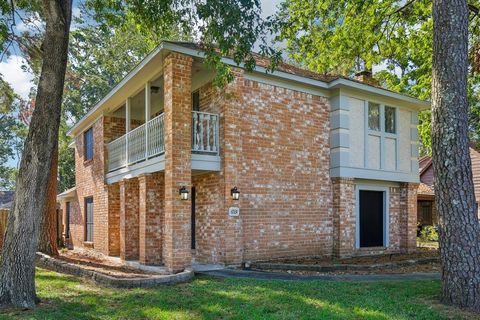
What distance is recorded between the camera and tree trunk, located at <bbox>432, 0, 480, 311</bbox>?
6258mm

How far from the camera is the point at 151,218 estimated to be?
10.9m

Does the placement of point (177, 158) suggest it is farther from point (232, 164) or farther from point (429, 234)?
point (429, 234)

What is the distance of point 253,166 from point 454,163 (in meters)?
5.05

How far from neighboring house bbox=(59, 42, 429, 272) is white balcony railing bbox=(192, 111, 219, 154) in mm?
26

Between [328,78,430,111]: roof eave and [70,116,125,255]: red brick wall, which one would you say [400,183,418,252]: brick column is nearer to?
[328,78,430,111]: roof eave

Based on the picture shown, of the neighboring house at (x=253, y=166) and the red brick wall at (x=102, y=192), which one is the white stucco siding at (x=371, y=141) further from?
the red brick wall at (x=102, y=192)

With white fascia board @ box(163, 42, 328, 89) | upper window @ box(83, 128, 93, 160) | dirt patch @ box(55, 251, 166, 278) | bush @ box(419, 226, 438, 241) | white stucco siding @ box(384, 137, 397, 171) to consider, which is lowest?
bush @ box(419, 226, 438, 241)

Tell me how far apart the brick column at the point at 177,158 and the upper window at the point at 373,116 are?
596cm

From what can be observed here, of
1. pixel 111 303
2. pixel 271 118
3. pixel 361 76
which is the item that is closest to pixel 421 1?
pixel 361 76

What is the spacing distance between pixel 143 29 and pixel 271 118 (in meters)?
3.99

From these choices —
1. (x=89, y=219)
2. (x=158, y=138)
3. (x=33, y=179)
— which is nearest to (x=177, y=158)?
(x=158, y=138)

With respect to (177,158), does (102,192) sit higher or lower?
lower

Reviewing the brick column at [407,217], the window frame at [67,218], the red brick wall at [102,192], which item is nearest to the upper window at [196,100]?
the red brick wall at [102,192]

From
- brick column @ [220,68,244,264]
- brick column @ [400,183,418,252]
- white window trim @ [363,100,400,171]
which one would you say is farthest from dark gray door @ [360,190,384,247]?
brick column @ [220,68,244,264]
